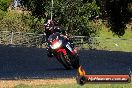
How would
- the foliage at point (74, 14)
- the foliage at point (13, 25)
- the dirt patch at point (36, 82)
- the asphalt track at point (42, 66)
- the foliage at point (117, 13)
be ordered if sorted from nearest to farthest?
the dirt patch at point (36, 82) → the asphalt track at point (42, 66) → the foliage at point (74, 14) → the foliage at point (13, 25) → the foliage at point (117, 13)

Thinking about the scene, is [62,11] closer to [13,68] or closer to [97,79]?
[13,68]

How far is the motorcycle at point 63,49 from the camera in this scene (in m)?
11.3

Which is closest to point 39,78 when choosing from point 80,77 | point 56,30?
point 56,30

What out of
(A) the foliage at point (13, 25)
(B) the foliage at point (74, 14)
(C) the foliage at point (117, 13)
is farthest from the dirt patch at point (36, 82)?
(C) the foliage at point (117, 13)

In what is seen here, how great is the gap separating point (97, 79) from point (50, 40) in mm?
5010

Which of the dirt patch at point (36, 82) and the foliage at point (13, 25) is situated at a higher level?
the dirt patch at point (36, 82)

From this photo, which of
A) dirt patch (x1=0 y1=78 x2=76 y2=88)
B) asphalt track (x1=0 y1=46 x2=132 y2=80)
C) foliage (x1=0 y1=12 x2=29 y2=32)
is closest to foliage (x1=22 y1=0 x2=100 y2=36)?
foliage (x1=0 y1=12 x2=29 y2=32)

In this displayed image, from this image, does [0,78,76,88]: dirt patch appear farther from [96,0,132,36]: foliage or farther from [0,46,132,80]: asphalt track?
[96,0,132,36]: foliage

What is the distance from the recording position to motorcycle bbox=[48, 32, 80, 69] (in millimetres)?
11270

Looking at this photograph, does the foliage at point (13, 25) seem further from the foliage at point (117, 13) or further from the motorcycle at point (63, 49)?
the motorcycle at point (63, 49)

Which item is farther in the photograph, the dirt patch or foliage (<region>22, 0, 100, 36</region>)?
foliage (<region>22, 0, 100, 36</region>)

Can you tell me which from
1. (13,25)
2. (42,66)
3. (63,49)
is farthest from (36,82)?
(13,25)

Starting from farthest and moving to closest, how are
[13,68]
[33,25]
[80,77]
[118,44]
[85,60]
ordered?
[33,25] → [118,44] → [85,60] → [13,68] → [80,77]

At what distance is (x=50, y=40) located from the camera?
1152 cm
